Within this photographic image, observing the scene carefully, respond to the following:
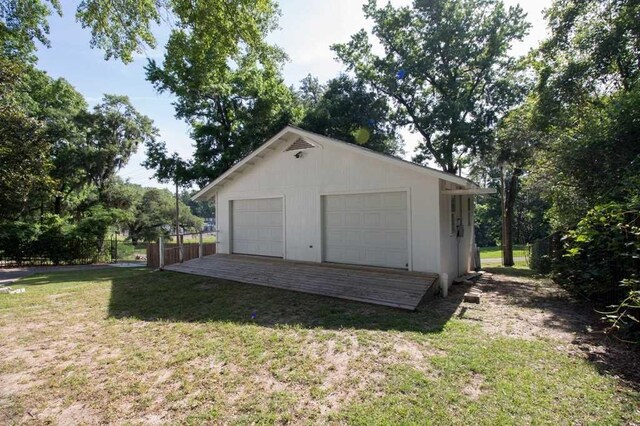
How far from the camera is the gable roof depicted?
7.64m

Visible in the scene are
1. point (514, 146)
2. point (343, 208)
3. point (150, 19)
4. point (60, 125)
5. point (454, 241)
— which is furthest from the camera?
point (60, 125)

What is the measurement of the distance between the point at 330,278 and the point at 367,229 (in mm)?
1720

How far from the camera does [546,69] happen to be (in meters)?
12.9

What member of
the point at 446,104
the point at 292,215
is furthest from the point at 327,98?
the point at 292,215

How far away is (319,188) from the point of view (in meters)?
9.77

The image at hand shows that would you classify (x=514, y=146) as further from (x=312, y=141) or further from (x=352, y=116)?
(x=312, y=141)

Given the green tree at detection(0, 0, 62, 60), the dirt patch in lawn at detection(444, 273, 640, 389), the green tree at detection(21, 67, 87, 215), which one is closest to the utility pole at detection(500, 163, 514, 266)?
the dirt patch in lawn at detection(444, 273, 640, 389)

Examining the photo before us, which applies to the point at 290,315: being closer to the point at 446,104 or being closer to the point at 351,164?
the point at 351,164

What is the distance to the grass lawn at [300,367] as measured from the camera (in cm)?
324

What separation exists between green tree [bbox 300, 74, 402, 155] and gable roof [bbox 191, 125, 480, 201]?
7.80m

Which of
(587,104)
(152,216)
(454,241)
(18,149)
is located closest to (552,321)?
(454,241)

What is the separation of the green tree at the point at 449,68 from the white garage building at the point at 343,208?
7320 mm

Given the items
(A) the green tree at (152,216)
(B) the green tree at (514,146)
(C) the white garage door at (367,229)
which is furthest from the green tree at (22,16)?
(A) the green tree at (152,216)

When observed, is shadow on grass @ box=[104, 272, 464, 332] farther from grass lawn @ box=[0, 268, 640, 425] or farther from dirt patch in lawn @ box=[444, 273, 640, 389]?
dirt patch in lawn @ box=[444, 273, 640, 389]
